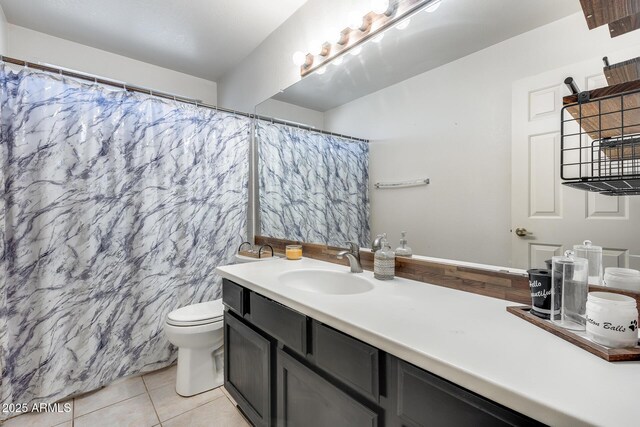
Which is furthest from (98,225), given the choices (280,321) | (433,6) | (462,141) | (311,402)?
(433,6)

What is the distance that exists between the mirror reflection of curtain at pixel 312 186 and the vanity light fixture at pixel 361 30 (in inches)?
17.8

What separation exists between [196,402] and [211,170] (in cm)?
149


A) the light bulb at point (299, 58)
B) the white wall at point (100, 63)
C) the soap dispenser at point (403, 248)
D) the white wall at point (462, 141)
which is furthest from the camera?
the white wall at point (100, 63)

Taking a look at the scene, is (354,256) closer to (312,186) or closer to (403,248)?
(403,248)

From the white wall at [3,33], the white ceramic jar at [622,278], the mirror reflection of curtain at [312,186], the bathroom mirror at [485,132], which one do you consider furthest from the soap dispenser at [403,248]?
the white wall at [3,33]

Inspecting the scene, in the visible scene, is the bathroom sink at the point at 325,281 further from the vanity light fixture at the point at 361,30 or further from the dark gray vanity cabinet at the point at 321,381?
the vanity light fixture at the point at 361,30

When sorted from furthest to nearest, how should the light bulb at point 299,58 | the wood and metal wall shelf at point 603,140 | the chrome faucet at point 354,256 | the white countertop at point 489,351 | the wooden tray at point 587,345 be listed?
1. the light bulb at point 299,58
2. the chrome faucet at point 354,256
3. the wood and metal wall shelf at point 603,140
4. the wooden tray at point 587,345
5. the white countertop at point 489,351

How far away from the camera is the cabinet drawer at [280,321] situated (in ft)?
3.30

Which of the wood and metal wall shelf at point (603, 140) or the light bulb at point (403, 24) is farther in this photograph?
the light bulb at point (403, 24)

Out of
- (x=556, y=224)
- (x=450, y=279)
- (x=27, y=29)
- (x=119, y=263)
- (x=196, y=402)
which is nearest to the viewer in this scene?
(x=556, y=224)

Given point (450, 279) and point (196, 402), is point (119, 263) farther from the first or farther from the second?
point (450, 279)

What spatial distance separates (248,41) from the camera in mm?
2365

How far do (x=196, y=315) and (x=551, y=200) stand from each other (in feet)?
6.01

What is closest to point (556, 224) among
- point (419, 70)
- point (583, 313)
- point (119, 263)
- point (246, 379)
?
point (583, 313)
